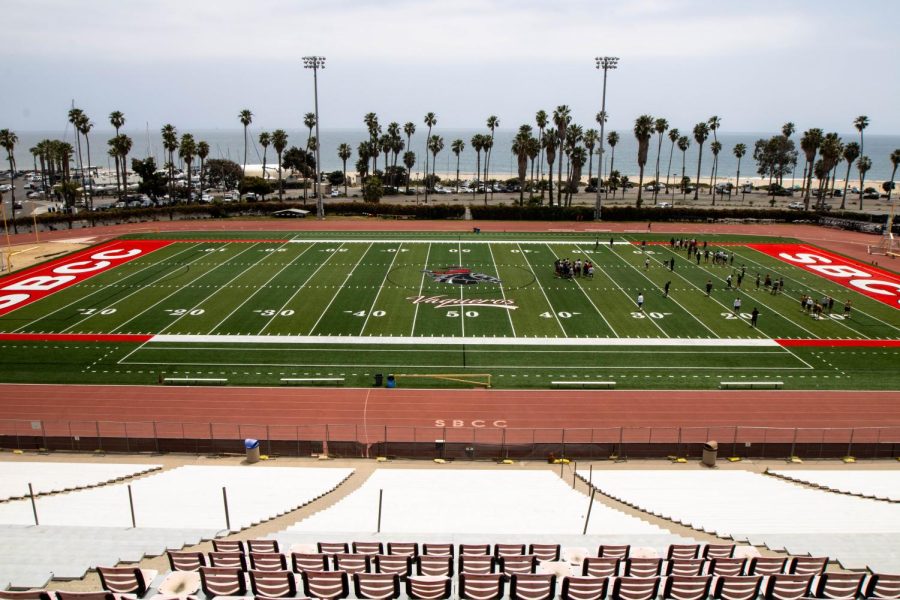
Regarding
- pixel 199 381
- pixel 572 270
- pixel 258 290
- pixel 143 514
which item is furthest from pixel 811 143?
pixel 143 514

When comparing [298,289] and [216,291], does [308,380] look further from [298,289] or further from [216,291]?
[216,291]

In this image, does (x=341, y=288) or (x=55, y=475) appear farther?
(x=341, y=288)

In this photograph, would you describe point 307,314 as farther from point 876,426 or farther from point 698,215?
point 698,215

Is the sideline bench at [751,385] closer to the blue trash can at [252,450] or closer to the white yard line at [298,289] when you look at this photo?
the blue trash can at [252,450]

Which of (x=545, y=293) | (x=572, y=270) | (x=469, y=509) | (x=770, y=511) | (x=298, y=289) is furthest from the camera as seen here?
(x=572, y=270)

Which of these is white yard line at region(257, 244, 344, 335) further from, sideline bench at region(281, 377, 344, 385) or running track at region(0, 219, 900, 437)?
running track at region(0, 219, 900, 437)

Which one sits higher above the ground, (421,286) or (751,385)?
(421,286)

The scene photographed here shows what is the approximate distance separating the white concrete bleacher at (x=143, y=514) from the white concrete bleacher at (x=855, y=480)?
15666 millimetres

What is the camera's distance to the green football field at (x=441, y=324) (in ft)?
112

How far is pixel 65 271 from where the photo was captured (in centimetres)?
5378

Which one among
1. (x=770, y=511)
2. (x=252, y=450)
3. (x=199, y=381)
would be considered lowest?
(x=199, y=381)

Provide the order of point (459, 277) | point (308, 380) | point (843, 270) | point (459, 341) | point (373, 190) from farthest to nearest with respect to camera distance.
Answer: point (373, 190), point (843, 270), point (459, 277), point (459, 341), point (308, 380)

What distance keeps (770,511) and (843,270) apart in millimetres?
47955

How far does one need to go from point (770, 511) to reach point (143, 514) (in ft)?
55.1
